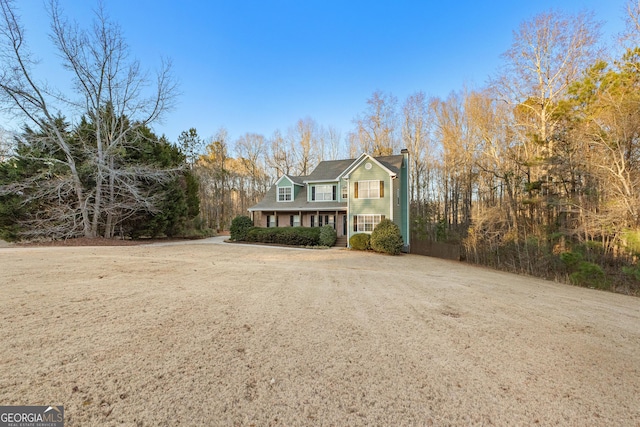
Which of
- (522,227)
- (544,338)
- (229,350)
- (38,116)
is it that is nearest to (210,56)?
(38,116)

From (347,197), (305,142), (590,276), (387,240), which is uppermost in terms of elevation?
(305,142)

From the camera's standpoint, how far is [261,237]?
1997 cm

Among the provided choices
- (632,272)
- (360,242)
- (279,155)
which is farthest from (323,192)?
(632,272)

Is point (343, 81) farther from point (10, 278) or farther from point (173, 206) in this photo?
point (10, 278)

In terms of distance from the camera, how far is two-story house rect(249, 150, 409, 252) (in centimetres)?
1794

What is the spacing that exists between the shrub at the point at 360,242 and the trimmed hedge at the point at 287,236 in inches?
118

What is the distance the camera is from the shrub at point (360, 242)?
16734mm

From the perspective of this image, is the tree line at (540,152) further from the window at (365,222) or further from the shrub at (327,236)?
the shrub at (327,236)

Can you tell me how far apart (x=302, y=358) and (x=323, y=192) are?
61.9ft

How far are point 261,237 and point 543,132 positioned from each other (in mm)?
18299

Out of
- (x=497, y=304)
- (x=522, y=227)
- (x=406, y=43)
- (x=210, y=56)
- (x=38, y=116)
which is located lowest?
(x=497, y=304)

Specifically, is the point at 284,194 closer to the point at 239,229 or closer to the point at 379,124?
the point at 239,229

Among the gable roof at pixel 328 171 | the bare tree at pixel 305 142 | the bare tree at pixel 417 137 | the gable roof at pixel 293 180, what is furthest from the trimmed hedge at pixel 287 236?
the bare tree at pixel 305 142

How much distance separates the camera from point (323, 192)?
847 inches
